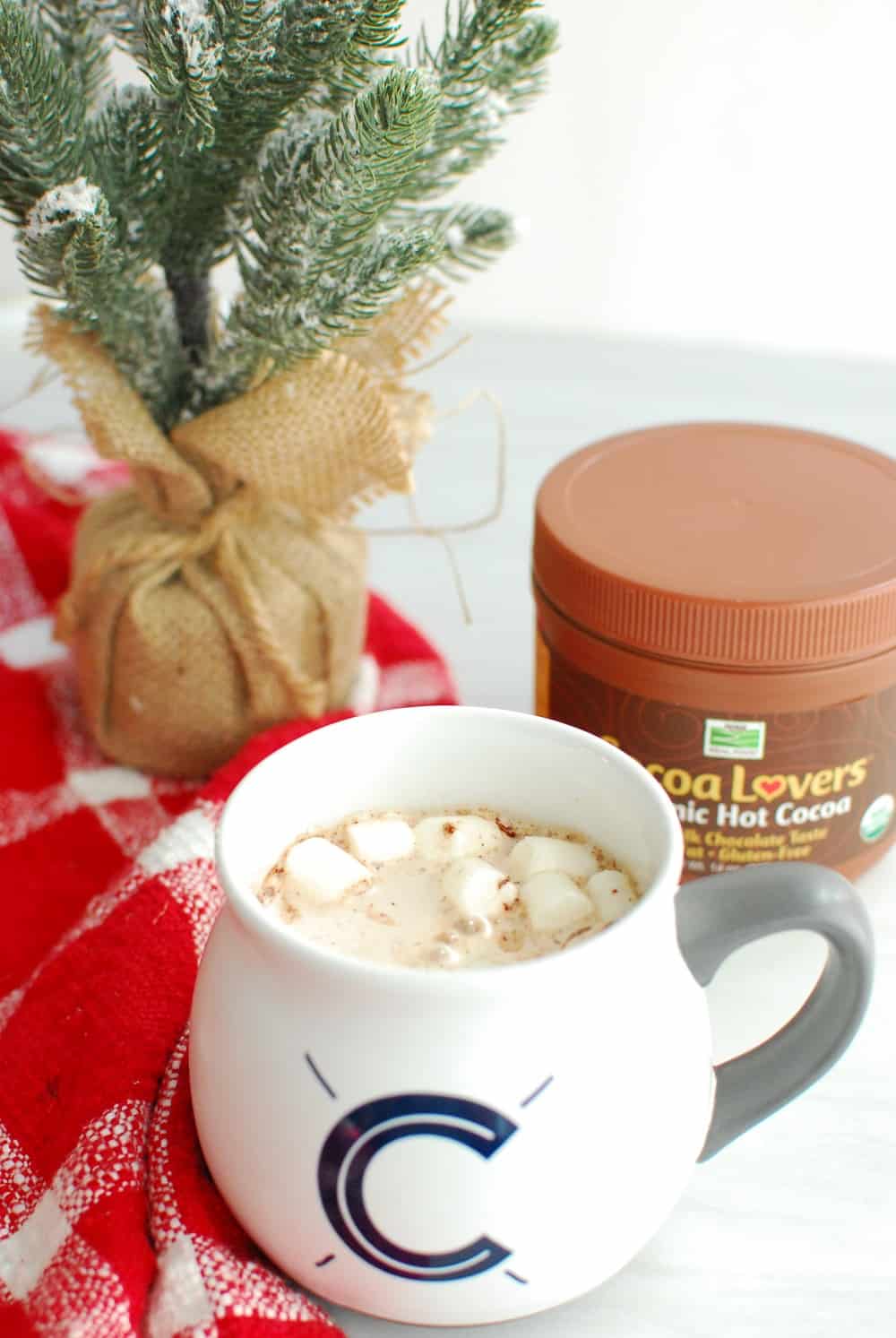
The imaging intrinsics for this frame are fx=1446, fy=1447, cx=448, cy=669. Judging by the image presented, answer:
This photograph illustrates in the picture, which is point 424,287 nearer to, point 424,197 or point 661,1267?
point 424,197

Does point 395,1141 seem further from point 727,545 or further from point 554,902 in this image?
point 727,545

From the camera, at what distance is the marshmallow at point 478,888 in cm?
38

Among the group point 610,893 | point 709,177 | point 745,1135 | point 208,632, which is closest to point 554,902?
point 610,893

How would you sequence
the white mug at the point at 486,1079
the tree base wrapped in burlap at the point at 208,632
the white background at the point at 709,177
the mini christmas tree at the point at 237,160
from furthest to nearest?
the white background at the point at 709,177
the tree base wrapped in burlap at the point at 208,632
the mini christmas tree at the point at 237,160
the white mug at the point at 486,1079

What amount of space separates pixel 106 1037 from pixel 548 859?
0.50 ft

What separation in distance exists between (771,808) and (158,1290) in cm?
26

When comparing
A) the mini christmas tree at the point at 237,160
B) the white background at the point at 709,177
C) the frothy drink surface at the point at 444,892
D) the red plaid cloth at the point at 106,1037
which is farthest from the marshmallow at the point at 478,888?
the white background at the point at 709,177

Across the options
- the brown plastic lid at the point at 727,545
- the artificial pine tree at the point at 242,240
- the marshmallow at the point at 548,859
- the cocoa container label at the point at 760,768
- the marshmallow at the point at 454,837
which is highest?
the artificial pine tree at the point at 242,240

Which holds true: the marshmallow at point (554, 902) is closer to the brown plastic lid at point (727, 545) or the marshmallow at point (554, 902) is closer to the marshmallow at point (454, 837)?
the marshmallow at point (454, 837)

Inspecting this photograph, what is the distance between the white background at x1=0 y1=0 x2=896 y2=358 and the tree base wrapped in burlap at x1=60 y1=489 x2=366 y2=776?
529 mm

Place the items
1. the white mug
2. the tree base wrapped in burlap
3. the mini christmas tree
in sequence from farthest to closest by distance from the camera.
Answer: the tree base wrapped in burlap, the mini christmas tree, the white mug

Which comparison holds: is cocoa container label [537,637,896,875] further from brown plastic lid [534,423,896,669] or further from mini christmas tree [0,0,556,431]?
mini christmas tree [0,0,556,431]

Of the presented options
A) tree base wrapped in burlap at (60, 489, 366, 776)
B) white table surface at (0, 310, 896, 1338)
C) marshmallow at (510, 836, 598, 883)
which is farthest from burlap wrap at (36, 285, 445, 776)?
marshmallow at (510, 836, 598, 883)

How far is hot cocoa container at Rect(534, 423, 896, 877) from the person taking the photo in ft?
1.64
